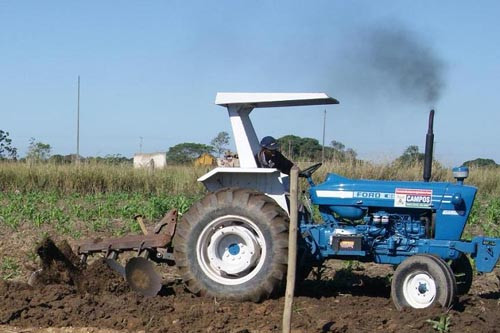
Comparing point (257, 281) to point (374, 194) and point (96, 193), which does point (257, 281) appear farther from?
point (96, 193)

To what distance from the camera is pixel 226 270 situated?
670 centimetres

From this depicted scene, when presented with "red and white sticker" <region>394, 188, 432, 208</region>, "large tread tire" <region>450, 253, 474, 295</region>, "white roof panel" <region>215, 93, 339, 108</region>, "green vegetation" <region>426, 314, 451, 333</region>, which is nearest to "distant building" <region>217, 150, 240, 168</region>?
"white roof panel" <region>215, 93, 339, 108</region>

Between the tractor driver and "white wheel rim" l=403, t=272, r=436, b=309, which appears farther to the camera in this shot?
the tractor driver

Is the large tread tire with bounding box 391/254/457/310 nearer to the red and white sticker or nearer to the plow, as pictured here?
the plow

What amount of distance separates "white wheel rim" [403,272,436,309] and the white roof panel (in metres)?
1.82

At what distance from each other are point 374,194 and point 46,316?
3159 millimetres

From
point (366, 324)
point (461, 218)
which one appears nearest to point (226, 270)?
point (366, 324)

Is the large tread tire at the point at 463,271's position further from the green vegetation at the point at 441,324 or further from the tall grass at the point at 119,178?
the tall grass at the point at 119,178

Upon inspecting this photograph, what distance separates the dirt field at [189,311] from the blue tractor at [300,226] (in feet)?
1.05

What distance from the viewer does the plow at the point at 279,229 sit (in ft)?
21.3

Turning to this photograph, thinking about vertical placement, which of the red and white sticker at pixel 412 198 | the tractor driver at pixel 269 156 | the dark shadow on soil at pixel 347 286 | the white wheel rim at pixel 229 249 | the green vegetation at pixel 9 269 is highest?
the tractor driver at pixel 269 156

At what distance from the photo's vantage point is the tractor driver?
6.98m

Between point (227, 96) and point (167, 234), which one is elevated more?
point (227, 96)

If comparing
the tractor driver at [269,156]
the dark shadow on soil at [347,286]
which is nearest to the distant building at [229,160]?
the dark shadow on soil at [347,286]
